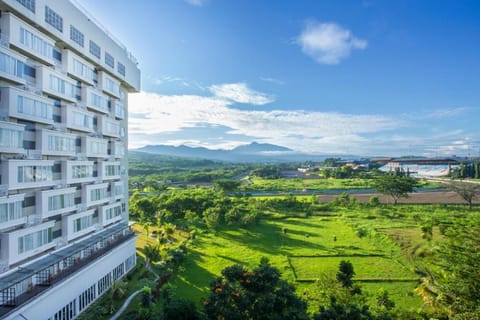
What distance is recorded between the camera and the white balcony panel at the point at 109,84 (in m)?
20.5

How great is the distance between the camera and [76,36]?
17188 mm

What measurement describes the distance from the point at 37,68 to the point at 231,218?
24.1 metres

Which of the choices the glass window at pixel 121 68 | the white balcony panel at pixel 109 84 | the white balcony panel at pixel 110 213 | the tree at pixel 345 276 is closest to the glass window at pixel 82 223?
the white balcony panel at pixel 110 213

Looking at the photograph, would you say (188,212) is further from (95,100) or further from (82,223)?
(95,100)

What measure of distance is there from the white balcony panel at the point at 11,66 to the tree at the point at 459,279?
21.4 meters

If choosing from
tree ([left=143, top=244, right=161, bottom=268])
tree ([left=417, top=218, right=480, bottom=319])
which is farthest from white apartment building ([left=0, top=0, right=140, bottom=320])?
tree ([left=417, top=218, right=480, bottom=319])

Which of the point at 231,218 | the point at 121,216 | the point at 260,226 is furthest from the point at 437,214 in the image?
the point at 121,216

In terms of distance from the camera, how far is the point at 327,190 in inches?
2574

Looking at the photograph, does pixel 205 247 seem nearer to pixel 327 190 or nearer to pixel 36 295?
pixel 36 295

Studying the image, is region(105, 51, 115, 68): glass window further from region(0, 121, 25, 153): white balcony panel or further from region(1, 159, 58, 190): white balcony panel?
region(0, 121, 25, 153): white balcony panel

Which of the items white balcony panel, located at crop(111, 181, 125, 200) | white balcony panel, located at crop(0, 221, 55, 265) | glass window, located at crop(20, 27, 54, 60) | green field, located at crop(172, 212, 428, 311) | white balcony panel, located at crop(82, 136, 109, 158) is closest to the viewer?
white balcony panel, located at crop(0, 221, 55, 265)

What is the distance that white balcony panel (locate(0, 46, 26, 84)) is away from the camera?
491 inches

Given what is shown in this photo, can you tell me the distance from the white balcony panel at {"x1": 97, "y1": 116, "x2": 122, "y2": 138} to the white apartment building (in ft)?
0.26

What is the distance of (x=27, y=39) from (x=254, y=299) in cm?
1565
